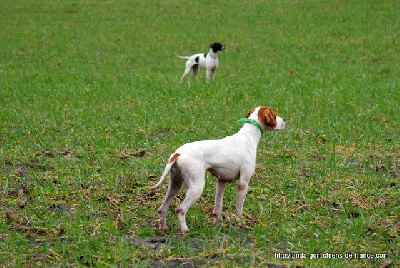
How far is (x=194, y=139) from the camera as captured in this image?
8859 millimetres

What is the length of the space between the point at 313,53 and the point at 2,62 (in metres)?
9.25

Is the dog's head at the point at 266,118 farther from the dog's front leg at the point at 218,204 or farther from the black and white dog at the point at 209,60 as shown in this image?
the black and white dog at the point at 209,60

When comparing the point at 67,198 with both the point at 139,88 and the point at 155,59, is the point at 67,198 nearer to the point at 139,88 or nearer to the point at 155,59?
the point at 139,88

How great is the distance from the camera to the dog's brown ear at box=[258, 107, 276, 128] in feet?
20.0

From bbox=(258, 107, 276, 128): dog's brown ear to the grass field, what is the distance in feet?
2.36

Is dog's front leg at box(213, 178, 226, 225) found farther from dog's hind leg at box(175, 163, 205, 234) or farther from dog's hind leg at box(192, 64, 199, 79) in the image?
dog's hind leg at box(192, 64, 199, 79)

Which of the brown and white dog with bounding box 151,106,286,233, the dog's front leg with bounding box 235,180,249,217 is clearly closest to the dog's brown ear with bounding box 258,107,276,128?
the brown and white dog with bounding box 151,106,286,233

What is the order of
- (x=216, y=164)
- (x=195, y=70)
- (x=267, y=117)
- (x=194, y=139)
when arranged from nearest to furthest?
(x=216, y=164), (x=267, y=117), (x=194, y=139), (x=195, y=70)

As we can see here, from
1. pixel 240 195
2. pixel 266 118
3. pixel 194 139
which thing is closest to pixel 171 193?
pixel 240 195

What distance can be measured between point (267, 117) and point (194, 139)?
113 inches

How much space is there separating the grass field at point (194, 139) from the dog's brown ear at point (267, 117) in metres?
0.72

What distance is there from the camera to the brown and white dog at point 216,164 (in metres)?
5.32

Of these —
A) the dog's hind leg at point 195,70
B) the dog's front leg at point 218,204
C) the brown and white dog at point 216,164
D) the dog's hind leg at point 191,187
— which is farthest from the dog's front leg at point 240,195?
the dog's hind leg at point 195,70

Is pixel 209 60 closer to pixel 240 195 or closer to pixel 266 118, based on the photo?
pixel 266 118
